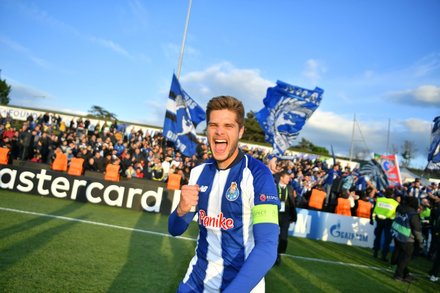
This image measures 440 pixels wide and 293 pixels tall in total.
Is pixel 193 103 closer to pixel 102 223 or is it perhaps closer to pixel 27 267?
pixel 102 223

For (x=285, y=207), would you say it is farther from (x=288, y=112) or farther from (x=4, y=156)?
(x=4, y=156)

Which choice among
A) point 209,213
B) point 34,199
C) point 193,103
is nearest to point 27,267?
point 209,213

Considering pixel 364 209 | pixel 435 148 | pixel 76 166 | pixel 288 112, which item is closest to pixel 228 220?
pixel 435 148

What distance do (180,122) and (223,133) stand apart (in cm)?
1079

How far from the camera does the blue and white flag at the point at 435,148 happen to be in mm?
9500

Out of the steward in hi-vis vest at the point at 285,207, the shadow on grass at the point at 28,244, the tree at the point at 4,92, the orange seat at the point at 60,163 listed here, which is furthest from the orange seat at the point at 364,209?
the tree at the point at 4,92

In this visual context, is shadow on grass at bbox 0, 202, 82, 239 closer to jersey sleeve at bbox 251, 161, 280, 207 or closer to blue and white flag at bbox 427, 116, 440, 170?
jersey sleeve at bbox 251, 161, 280, 207

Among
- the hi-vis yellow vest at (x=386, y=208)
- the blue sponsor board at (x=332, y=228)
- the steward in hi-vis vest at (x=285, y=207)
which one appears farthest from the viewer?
the blue sponsor board at (x=332, y=228)

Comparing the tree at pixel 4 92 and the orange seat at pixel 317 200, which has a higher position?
the tree at pixel 4 92

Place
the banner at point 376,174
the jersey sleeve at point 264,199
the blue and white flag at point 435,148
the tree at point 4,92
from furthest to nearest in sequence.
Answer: the tree at point 4,92, the banner at point 376,174, the blue and white flag at point 435,148, the jersey sleeve at point 264,199

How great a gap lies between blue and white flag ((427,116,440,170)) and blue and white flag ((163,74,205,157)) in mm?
8586

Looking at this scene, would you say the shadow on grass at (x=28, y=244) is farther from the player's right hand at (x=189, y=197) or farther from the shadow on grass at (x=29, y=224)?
the player's right hand at (x=189, y=197)

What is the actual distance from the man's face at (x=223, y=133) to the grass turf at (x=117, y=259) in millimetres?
3746

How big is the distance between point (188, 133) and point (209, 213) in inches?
427
